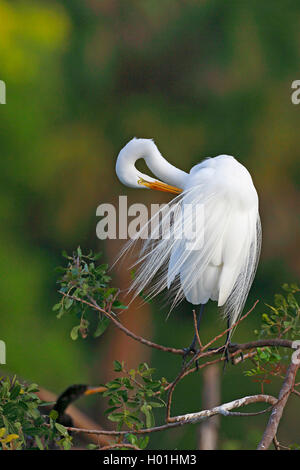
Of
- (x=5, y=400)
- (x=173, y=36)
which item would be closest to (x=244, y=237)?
(x=5, y=400)

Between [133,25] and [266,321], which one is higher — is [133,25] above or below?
above

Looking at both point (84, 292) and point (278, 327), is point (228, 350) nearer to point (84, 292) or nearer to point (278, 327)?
point (278, 327)

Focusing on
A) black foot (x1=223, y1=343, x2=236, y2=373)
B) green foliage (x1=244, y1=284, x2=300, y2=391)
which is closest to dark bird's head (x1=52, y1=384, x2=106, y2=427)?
black foot (x1=223, y1=343, x2=236, y2=373)

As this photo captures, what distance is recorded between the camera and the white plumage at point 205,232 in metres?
1.80

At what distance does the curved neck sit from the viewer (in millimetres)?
1870

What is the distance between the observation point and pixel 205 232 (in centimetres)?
183

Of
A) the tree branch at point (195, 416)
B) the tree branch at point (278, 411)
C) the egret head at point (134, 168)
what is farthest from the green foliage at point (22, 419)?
the egret head at point (134, 168)

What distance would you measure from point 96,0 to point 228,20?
0.81 metres

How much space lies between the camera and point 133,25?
13.3ft

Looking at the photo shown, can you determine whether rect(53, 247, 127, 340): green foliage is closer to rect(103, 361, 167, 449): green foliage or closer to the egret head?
rect(103, 361, 167, 449): green foliage

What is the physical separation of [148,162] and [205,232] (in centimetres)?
28

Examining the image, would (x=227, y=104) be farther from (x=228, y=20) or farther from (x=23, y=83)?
(x=23, y=83)

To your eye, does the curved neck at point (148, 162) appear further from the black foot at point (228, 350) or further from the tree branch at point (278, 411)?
the tree branch at point (278, 411)

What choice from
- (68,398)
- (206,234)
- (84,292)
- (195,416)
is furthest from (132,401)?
(68,398)
